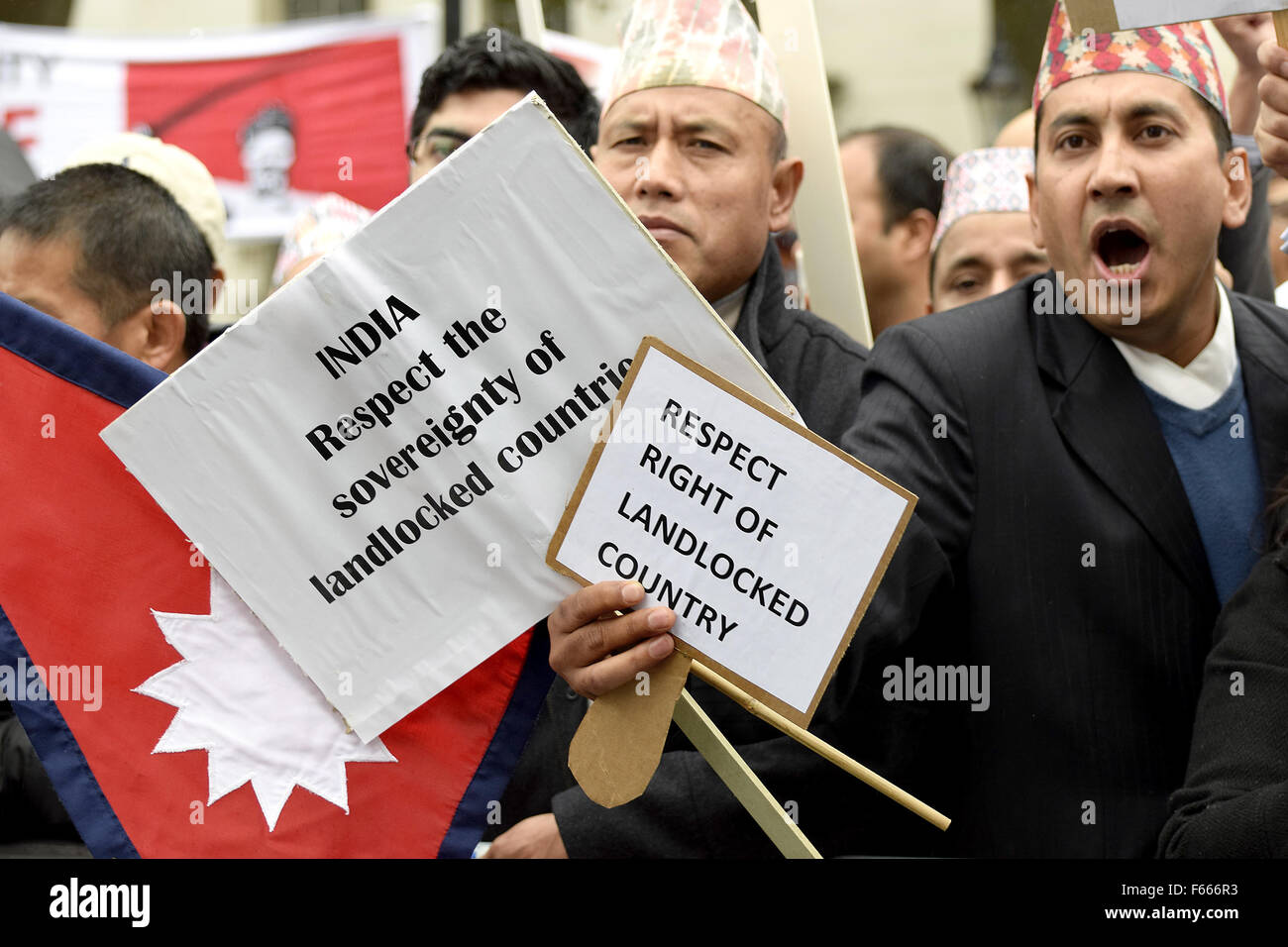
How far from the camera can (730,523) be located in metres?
2.32

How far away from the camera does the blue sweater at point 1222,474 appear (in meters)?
2.70

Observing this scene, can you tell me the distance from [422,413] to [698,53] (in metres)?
1.27

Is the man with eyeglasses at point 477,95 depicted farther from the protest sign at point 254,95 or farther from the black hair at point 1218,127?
the protest sign at point 254,95

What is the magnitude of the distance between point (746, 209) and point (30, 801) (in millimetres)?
1834

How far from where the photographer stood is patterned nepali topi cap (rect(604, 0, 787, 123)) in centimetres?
331

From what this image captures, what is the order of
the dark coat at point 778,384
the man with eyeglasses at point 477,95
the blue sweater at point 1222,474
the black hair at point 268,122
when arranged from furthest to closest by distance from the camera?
the black hair at point 268,122 → the man with eyeglasses at point 477,95 → the dark coat at point 778,384 → the blue sweater at point 1222,474

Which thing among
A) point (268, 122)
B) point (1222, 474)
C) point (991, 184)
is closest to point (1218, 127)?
point (1222, 474)

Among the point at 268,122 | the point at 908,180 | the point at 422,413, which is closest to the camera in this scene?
the point at 422,413

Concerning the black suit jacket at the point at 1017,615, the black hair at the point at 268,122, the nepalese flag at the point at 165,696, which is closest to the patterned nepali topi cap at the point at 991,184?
the black suit jacket at the point at 1017,615

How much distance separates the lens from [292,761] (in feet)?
8.52

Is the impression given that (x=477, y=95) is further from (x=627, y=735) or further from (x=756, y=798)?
(x=756, y=798)

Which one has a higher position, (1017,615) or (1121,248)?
(1121,248)

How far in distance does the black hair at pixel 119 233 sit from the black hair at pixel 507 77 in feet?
2.76

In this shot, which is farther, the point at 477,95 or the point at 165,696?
the point at 477,95
